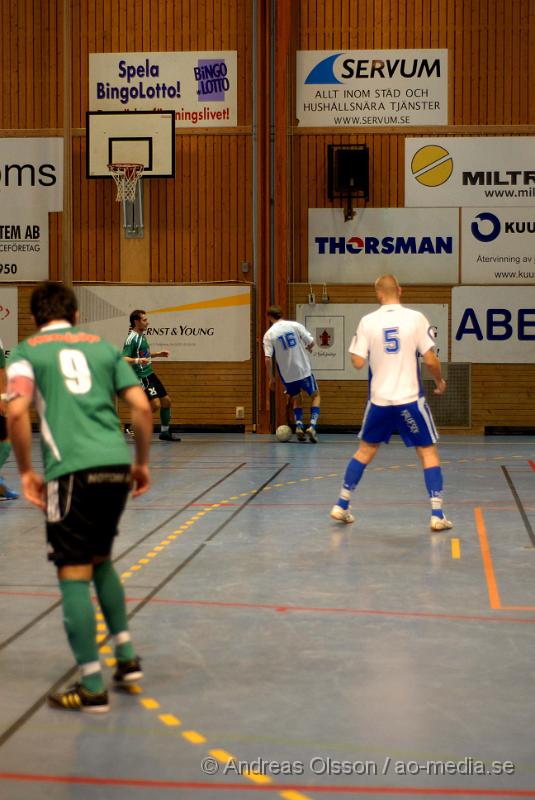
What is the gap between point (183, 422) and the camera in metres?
20.3

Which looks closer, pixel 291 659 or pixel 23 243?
pixel 291 659

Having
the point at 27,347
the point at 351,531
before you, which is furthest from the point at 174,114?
the point at 27,347

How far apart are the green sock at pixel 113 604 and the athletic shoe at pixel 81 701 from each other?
339 mm

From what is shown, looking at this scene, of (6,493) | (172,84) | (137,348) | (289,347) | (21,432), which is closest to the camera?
(21,432)

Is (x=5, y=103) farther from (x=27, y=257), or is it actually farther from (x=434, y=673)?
(x=434, y=673)

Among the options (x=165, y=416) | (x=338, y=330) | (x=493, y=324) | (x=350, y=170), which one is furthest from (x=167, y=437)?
(x=493, y=324)

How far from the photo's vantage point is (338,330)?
20125 mm

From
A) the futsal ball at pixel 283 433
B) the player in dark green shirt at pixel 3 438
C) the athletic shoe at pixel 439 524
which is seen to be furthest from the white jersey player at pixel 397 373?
the futsal ball at pixel 283 433

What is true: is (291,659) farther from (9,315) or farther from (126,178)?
(9,315)

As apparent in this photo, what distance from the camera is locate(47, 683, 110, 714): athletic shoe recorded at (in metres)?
4.89

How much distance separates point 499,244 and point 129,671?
1588 centimetres

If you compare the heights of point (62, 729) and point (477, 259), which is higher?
point (477, 259)

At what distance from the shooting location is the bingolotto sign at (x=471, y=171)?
1977 cm

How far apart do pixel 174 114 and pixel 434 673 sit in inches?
627
